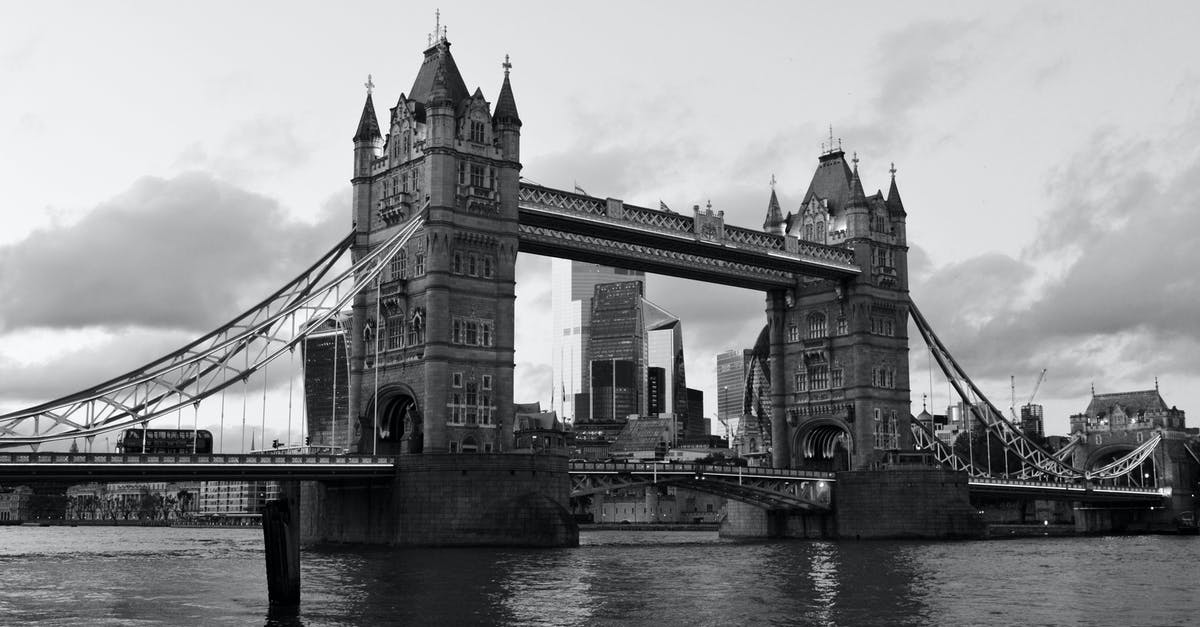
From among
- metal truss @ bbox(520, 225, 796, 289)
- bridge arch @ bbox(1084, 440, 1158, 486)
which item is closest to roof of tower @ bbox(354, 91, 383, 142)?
metal truss @ bbox(520, 225, 796, 289)

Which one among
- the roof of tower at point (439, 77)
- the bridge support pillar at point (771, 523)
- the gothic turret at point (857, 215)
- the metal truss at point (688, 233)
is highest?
the roof of tower at point (439, 77)

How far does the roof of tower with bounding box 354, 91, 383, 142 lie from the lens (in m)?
104

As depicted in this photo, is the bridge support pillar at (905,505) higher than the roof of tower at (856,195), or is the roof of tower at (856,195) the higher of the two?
the roof of tower at (856,195)

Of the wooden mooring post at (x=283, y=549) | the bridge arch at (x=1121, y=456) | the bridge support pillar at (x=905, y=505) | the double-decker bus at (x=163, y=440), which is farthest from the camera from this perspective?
the bridge arch at (x=1121, y=456)

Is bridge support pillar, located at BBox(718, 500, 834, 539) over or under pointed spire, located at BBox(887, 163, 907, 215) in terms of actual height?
under

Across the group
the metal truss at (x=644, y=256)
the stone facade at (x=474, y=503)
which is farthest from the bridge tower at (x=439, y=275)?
the metal truss at (x=644, y=256)

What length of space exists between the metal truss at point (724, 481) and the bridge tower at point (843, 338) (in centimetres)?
590

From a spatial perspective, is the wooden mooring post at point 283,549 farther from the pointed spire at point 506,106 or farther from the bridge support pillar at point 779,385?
the bridge support pillar at point 779,385

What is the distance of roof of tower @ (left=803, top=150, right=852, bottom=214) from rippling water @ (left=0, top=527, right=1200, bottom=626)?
46.1 metres

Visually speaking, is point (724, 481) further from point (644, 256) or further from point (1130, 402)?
point (1130, 402)

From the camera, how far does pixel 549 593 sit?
58.1 m

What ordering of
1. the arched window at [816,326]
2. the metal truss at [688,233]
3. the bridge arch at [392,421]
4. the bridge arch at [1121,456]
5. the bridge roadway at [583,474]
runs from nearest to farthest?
the bridge roadway at [583,474] → the bridge arch at [392,421] → the metal truss at [688,233] → the arched window at [816,326] → the bridge arch at [1121,456]

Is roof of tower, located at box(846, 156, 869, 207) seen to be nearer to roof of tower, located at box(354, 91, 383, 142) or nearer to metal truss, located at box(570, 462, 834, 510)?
metal truss, located at box(570, 462, 834, 510)

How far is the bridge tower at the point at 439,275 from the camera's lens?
94938 mm
